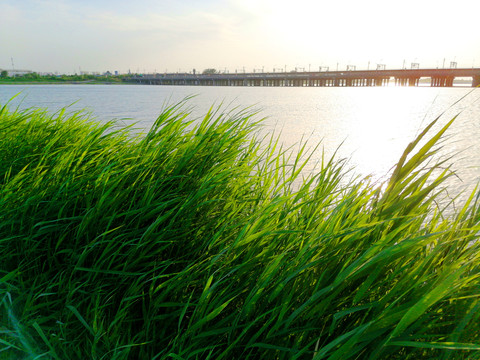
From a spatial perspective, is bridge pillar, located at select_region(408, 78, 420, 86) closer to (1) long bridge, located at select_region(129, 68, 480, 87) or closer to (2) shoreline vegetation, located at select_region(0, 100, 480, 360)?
(1) long bridge, located at select_region(129, 68, 480, 87)

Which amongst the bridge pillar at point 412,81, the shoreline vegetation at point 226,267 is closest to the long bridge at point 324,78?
the bridge pillar at point 412,81

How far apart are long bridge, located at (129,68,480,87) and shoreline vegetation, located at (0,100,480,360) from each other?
267 ft

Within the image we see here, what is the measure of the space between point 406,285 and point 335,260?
289 mm

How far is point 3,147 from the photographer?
3.62m

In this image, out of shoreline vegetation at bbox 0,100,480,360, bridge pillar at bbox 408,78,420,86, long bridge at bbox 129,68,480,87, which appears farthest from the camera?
bridge pillar at bbox 408,78,420,86

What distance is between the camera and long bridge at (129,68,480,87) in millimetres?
75438

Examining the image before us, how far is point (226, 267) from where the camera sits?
1.89 m

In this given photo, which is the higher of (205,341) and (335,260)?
(335,260)

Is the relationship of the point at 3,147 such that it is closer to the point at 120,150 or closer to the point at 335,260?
the point at 120,150

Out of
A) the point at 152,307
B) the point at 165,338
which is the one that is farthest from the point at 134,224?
the point at 165,338

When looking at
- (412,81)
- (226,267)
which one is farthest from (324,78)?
(226,267)

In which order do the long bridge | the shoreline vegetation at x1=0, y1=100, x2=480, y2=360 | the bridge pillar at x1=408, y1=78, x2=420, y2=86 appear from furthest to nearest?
the bridge pillar at x1=408, y1=78, x2=420, y2=86
the long bridge
the shoreline vegetation at x1=0, y1=100, x2=480, y2=360

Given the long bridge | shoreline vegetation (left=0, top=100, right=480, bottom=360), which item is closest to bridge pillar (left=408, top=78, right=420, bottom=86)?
the long bridge

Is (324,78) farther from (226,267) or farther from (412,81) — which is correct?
(226,267)
